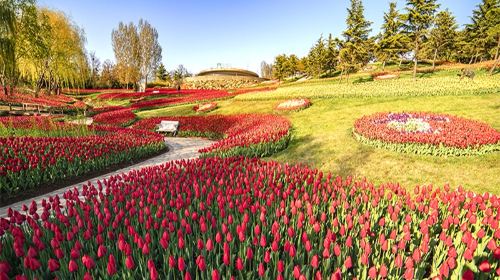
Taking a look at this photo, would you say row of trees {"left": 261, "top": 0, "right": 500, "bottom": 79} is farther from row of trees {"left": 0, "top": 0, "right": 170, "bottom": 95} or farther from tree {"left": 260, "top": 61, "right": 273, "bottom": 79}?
tree {"left": 260, "top": 61, "right": 273, "bottom": 79}

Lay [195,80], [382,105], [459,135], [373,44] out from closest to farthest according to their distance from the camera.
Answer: [459,135] < [382,105] < [373,44] < [195,80]

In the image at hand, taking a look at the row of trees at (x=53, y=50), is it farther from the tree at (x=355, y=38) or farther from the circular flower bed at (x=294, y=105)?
the tree at (x=355, y=38)

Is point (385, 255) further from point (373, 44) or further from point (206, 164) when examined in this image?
point (373, 44)

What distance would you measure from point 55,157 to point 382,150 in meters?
9.74

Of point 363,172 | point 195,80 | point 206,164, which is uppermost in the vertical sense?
point 195,80

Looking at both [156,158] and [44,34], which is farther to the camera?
[44,34]

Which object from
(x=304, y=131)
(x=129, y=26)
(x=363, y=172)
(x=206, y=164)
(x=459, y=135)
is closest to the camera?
(x=206, y=164)

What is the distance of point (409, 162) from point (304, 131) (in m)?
5.59

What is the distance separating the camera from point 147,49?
56.2 metres

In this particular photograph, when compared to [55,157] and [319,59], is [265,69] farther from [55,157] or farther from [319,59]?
[55,157]

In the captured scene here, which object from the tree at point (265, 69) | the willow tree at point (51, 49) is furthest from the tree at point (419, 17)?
the tree at point (265, 69)

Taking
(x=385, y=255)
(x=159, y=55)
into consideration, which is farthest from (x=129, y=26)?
(x=385, y=255)

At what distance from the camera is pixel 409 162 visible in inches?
344

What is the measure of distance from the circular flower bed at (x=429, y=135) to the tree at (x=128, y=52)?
2035 inches
